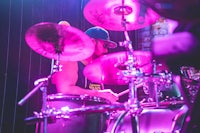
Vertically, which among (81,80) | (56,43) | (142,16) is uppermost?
(142,16)

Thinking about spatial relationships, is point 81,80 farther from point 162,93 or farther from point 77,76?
point 162,93

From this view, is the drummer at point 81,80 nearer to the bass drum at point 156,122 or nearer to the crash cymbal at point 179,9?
the bass drum at point 156,122

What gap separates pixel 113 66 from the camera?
2.34 metres

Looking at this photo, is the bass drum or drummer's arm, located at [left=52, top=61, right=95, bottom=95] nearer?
the bass drum

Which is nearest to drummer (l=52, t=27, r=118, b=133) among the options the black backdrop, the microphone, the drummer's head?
the drummer's head

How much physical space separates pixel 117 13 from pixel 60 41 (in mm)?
505

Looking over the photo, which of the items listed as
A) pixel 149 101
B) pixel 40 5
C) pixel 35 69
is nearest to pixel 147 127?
pixel 149 101

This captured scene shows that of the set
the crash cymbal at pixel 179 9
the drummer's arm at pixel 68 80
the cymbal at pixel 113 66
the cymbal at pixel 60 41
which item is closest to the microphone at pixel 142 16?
the cymbal at pixel 113 66

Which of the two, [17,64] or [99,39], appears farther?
[17,64]

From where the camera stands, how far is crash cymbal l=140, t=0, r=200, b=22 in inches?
41.6

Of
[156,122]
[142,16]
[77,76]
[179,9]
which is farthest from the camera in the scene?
[77,76]

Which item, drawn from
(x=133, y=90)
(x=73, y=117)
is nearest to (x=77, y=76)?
(x=73, y=117)

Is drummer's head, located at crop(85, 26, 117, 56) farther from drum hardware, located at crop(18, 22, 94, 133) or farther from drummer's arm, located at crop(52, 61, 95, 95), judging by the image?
drum hardware, located at crop(18, 22, 94, 133)

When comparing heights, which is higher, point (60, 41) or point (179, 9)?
point (60, 41)
